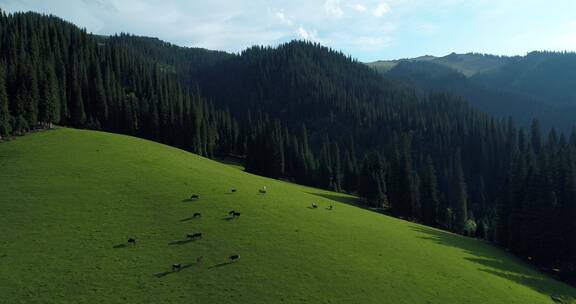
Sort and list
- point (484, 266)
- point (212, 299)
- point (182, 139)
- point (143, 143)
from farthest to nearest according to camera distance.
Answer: point (182, 139)
point (143, 143)
point (484, 266)
point (212, 299)

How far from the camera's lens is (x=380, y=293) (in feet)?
124

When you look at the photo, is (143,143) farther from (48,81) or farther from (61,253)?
(61,253)

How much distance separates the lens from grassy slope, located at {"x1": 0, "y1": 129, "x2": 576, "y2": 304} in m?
36.3

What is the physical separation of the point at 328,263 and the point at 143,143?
64787 millimetres

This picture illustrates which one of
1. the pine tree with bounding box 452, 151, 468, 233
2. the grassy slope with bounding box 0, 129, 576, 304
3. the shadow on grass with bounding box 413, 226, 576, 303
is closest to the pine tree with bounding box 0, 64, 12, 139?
the grassy slope with bounding box 0, 129, 576, 304

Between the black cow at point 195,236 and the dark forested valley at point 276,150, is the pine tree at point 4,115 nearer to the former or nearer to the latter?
the dark forested valley at point 276,150

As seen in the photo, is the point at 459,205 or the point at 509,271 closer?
the point at 509,271

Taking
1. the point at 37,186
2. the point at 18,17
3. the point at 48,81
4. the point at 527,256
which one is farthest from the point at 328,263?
the point at 18,17

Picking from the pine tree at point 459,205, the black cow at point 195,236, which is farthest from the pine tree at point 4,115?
the pine tree at point 459,205

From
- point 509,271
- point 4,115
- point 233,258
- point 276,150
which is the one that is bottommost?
point 509,271

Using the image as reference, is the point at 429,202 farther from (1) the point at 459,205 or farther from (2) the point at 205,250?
(2) the point at 205,250

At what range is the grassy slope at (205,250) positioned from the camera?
3634 cm

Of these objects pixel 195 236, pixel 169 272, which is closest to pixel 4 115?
pixel 195 236

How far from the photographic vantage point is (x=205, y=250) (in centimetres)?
4291
